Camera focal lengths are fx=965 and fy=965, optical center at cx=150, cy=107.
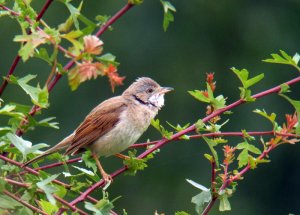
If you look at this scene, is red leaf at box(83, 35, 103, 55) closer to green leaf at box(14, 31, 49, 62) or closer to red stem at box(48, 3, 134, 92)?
green leaf at box(14, 31, 49, 62)

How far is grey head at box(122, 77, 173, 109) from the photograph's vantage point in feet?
18.0

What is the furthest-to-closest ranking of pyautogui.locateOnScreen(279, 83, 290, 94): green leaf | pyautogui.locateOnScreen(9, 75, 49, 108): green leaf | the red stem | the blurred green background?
1. the blurred green background
2. pyautogui.locateOnScreen(279, 83, 290, 94): green leaf
3. the red stem
4. pyautogui.locateOnScreen(9, 75, 49, 108): green leaf

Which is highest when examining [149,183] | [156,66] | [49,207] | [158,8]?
[49,207]

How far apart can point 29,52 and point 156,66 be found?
43.8ft

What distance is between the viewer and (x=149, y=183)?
1579 cm

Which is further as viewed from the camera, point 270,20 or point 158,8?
point 270,20

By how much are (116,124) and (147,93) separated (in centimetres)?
38

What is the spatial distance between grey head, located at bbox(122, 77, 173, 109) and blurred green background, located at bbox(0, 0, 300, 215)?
26.7ft

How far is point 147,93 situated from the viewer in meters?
5.55

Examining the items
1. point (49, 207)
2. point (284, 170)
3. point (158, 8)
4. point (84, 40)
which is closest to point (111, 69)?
point (84, 40)

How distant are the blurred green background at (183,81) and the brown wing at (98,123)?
847cm

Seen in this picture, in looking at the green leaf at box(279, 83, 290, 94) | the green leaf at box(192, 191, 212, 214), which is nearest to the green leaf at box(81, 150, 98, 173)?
the green leaf at box(192, 191, 212, 214)

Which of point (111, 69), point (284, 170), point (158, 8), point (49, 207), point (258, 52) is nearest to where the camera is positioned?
point (111, 69)

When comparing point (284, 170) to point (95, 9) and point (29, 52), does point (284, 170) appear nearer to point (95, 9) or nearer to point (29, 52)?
point (95, 9)
